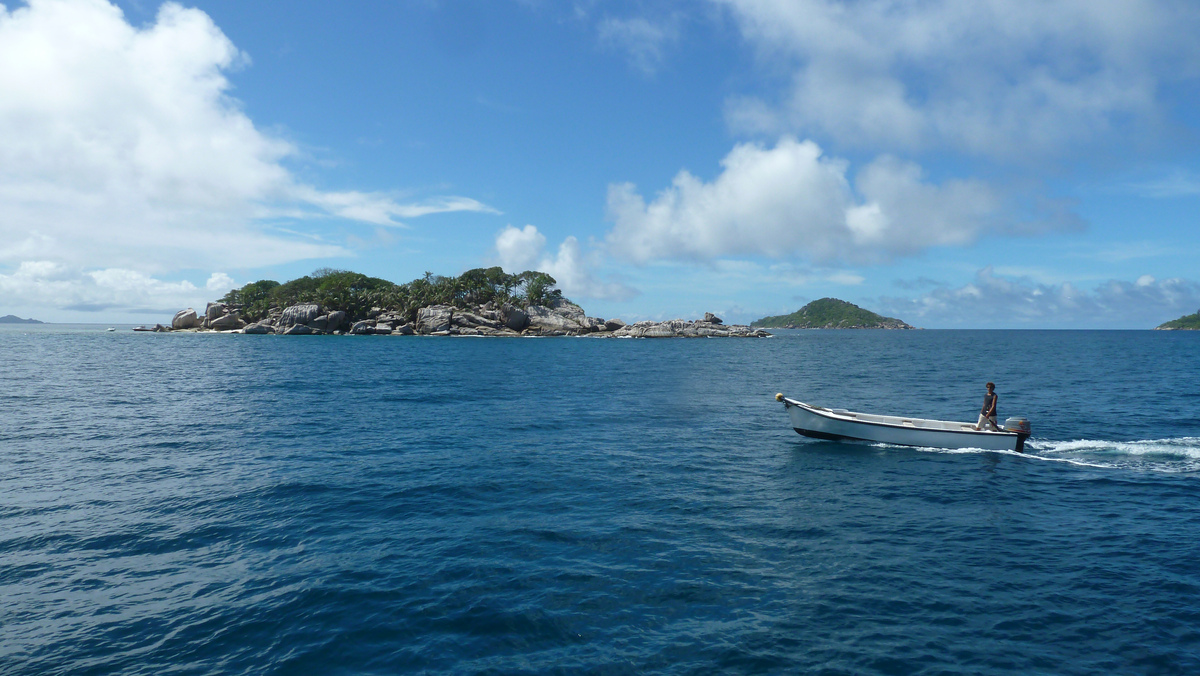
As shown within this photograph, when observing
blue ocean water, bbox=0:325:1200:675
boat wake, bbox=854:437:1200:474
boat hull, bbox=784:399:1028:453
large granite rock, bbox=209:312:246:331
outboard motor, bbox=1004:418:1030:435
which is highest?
large granite rock, bbox=209:312:246:331

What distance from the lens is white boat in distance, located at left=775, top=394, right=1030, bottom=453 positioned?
88.6 ft

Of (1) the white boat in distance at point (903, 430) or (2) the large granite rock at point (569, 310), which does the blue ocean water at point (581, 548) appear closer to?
(1) the white boat in distance at point (903, 430)

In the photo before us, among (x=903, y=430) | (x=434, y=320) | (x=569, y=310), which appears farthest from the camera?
(x=569, y=310)

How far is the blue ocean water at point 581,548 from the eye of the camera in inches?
428

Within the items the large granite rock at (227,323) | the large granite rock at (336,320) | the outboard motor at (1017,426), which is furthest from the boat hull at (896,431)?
the large granite rock at (227,323)

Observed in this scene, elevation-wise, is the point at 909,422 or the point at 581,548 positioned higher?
the point at 909,422

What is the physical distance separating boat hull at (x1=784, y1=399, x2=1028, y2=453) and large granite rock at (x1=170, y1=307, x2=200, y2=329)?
186870 mm

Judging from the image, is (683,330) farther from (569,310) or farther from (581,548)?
(581,548)

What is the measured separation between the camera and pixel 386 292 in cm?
17062

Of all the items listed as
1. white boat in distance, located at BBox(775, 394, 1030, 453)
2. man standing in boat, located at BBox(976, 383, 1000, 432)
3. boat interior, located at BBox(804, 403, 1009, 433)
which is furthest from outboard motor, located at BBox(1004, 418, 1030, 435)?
boat interior, located at BBox(804, 403, 1009, 433)

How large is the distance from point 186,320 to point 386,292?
56.5 m

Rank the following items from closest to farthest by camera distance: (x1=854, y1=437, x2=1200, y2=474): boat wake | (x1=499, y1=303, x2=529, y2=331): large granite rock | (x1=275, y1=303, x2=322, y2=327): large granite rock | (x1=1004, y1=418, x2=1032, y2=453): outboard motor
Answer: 1. (x1=854, y1=437, x2=1200, y2=474): boat wake
2. (x1=1004, y1=418, x2=1032, y2=453): outboard motor
3. (x1=275, y1=303, x2=322, y2=327): large granite rock
4. (x1=499, y1=303, x2=529, y2=331): large granite rock

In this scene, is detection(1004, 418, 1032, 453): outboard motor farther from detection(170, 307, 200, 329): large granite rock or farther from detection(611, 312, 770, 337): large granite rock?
detection(170, 307, 200, 329): large granite rock

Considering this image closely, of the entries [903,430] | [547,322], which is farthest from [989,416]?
[547,322]
